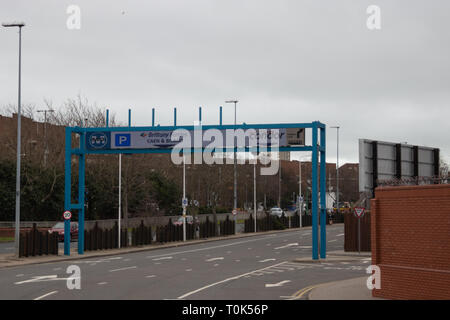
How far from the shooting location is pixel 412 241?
51.6 ft

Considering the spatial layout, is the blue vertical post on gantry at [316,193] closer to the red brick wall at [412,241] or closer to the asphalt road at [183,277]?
the asphalt road at [183,277]

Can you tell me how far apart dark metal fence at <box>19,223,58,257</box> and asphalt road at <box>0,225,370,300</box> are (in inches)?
105

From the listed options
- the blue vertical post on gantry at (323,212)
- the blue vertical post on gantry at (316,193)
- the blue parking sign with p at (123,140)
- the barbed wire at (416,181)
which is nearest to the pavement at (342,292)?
the barbed wire at (416,181)

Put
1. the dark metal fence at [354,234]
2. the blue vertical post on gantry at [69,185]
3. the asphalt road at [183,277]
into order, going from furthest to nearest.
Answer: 1. the dark metal fence at [354,234]
2. the blue vertical post on gantry at [69,185]
3. the asphalt road at [183,277]

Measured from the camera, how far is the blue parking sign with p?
3478 centimetres

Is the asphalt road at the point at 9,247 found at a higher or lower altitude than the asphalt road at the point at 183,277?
lower

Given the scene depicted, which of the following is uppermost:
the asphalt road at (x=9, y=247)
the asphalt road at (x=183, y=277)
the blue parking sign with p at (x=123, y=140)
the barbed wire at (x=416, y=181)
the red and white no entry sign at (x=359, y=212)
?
the blue parking sign with p at (x=123, y=140)

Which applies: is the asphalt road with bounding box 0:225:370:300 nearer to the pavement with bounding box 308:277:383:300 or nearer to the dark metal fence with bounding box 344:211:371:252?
the pavement with bounding box 308:277:383:300

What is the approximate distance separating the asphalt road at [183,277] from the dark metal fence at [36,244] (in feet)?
8.78

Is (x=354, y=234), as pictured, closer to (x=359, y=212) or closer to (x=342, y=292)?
(x=359, y=212)

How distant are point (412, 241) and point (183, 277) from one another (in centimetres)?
978

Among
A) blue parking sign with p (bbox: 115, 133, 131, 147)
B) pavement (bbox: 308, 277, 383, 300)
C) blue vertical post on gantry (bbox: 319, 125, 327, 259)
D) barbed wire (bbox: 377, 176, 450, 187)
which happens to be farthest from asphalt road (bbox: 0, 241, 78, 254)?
barbed wire (bbox: 377, 176, 450, 187)

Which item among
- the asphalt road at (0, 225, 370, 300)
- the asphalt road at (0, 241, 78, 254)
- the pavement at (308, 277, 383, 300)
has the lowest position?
the asphalt road at (0, 241, 78, 254)

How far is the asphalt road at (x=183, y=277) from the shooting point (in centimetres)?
A: 1802
